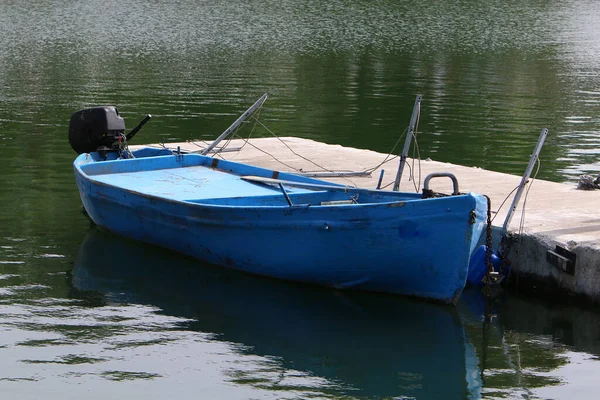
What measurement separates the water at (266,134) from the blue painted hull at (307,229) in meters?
0.28

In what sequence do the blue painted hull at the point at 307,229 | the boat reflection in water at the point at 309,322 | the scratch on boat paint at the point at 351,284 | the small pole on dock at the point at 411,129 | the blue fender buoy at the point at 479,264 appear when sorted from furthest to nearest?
the small pole on dock at the point at 411,129
the blue fender buoy at the point at 479,264
the scratch on boat paint at the point at 351,284
the blue painted hull at the point at 307,229
the boat reflection in water at the point at 309,322

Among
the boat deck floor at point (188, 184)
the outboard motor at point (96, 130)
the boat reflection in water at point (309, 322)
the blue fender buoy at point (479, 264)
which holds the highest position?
the outboard motor at point (96, 130)

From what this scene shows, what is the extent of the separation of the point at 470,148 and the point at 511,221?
34.3ft

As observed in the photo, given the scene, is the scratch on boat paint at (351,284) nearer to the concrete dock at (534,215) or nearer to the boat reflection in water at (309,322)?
the boat reflection in water at (309,322)

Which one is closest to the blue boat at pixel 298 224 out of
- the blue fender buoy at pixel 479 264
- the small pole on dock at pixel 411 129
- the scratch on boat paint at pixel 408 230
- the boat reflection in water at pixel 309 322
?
the scratch on boat paint at pixel 408 230

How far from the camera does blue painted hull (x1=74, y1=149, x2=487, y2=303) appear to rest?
37.4 feet

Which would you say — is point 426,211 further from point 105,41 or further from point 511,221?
point 105,41

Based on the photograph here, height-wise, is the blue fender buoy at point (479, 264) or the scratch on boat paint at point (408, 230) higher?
the scratch on boat paint at point (408, 230)

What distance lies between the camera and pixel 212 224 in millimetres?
12883

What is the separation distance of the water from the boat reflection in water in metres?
0.03

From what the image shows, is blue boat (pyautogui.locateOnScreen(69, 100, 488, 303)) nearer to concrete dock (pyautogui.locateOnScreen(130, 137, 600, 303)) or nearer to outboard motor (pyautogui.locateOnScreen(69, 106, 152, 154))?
concrete dock (pyautogui.locateOnScreen(130, 137, 600, 303))

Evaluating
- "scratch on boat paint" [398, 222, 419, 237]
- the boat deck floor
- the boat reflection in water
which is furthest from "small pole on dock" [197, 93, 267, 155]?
"scratch on boat paint" [398, 222, 419, 237]

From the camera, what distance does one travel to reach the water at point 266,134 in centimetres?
1010

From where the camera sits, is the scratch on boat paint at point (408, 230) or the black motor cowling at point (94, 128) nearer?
the scratch on boat paint at point (408, 230)
